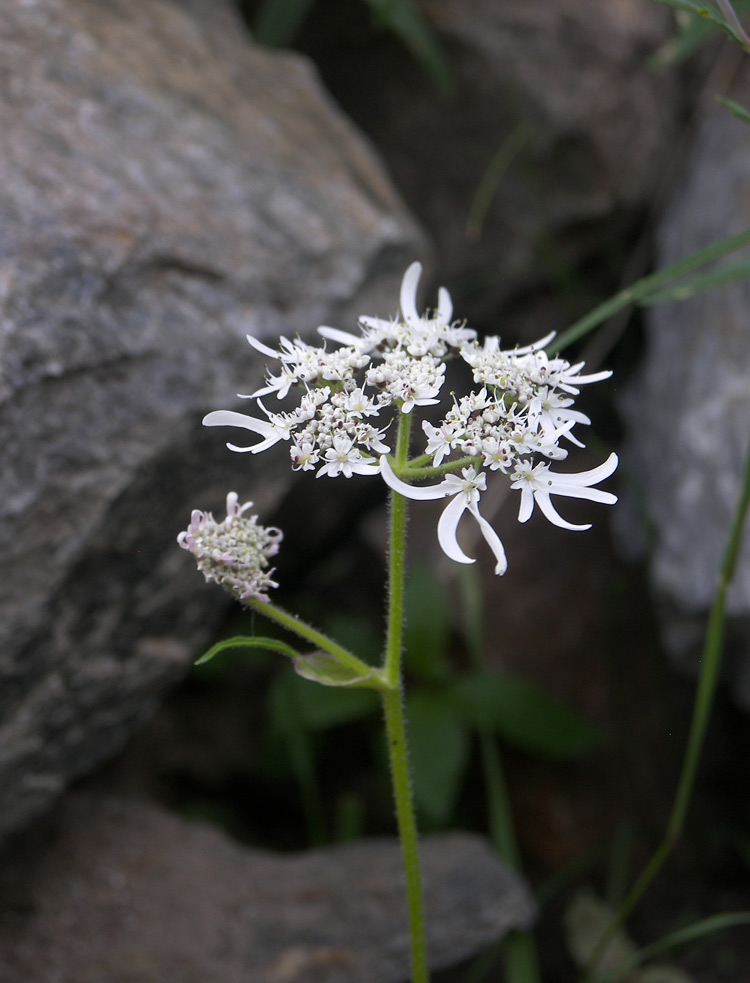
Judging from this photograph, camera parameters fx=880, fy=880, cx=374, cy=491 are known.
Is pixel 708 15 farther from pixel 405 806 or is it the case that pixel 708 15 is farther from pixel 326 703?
pixel 326 703

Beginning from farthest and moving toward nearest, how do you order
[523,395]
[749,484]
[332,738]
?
[332,738], [749,484], [523,395]

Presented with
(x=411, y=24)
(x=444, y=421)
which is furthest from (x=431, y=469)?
(x=411, y=24)

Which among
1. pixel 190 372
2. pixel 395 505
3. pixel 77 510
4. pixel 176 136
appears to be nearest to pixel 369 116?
pixel 176 136

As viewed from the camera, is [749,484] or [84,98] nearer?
[749,484]

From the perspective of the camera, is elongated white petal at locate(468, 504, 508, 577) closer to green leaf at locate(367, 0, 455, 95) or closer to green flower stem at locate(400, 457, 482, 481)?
green flower stem at locate(400, 457, 482, 481)

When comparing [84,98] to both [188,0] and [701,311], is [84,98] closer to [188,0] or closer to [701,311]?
[188,0]
